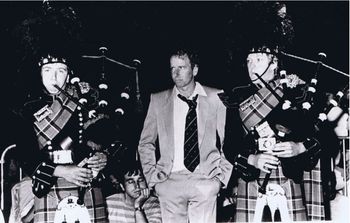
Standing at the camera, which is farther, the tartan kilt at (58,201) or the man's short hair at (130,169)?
the man's short hair at (130,169)

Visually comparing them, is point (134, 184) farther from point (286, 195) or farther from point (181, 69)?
point (286, 195)

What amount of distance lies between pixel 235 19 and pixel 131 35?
1.97 feet

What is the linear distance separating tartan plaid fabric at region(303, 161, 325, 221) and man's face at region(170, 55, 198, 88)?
85 centimetres

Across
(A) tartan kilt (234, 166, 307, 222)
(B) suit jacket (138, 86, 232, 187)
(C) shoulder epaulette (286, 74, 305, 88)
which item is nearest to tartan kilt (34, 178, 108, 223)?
(B) suit jacket (138, 86, 232, 187)

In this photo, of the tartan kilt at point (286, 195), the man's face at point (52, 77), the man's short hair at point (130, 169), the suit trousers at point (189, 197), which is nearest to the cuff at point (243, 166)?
the tartan kilt at point (286, 195)

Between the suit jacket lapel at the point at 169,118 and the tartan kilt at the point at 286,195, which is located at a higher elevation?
the suit jacket lapel at the point at 169,118

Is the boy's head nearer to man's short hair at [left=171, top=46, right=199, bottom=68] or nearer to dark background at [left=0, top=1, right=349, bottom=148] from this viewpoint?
dark background at [left=0, top=1, right=349, bottom=148]

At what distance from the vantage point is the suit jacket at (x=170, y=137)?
376 cm

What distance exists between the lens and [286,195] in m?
3.75

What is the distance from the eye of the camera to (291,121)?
12.4 feet

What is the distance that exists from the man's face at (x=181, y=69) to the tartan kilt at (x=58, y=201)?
784 millimetres

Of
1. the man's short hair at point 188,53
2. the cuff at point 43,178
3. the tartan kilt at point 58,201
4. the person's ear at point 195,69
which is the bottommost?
the tartan kilt at point 58,201

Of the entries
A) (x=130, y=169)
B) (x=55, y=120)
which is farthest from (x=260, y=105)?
(x=55, y=120)

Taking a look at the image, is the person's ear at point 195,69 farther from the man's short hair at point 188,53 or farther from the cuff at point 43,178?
the cuff at point 43,178
